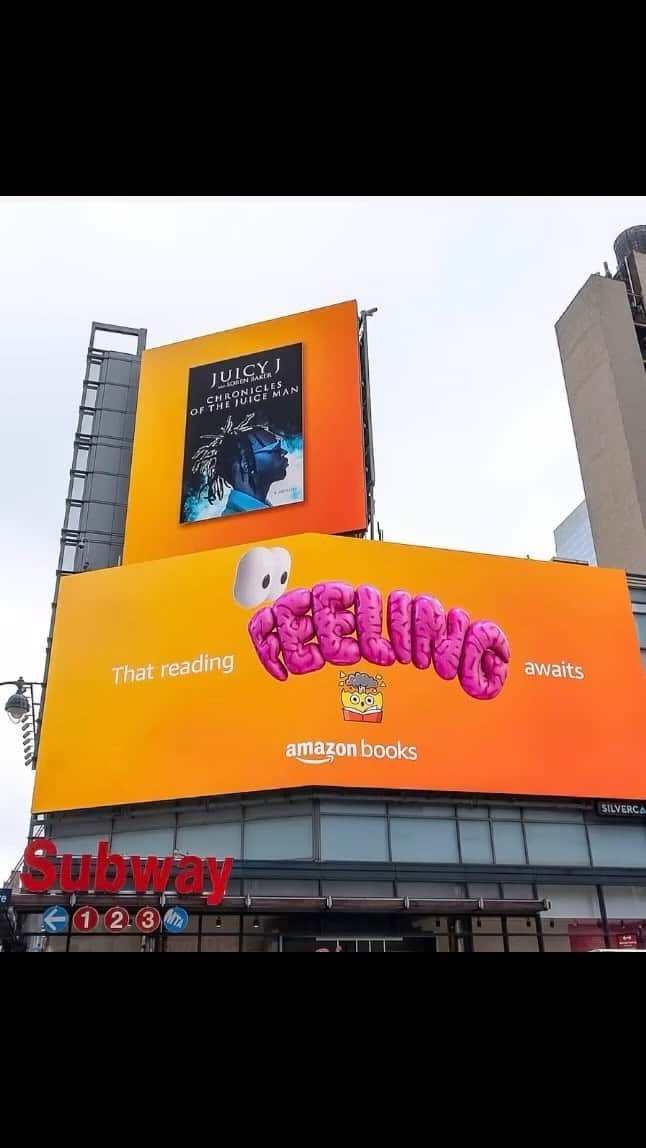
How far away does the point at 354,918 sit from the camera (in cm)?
2702

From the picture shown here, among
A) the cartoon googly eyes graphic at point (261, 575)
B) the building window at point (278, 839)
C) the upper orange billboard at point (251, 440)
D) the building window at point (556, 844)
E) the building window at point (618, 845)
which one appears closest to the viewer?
the building window at point (278, 839)

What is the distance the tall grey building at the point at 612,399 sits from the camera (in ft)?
148

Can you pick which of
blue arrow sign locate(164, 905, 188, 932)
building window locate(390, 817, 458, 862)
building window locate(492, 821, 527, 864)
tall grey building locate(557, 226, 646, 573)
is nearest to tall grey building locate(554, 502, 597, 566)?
tall grey building locate(557, 226, 646, 573)

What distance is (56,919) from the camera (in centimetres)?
2234

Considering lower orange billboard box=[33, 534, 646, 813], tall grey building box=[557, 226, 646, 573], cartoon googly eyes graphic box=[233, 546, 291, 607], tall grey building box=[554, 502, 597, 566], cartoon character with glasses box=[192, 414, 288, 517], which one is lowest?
lower orange billboard box=[33, 534, 646, 813]

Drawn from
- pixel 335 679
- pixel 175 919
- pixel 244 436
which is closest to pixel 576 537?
pixel 244 436

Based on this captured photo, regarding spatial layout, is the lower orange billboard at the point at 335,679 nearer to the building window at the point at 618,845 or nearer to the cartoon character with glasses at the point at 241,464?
the building window at the point at 618,845

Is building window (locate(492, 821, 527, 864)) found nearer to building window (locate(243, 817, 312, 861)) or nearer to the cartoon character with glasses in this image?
building window (locate(243, 817, 312, 861))

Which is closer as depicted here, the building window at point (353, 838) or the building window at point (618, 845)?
the building window at point (353, 838)

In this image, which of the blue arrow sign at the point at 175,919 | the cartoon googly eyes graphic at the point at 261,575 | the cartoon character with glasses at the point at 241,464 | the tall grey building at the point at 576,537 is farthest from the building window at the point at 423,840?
the tall grey building at the point at 576,537

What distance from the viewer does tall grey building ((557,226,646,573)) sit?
148 ft

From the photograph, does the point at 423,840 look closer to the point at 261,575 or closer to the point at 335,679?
the point at 335,679

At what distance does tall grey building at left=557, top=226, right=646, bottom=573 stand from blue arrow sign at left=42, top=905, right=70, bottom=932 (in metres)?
30.9
